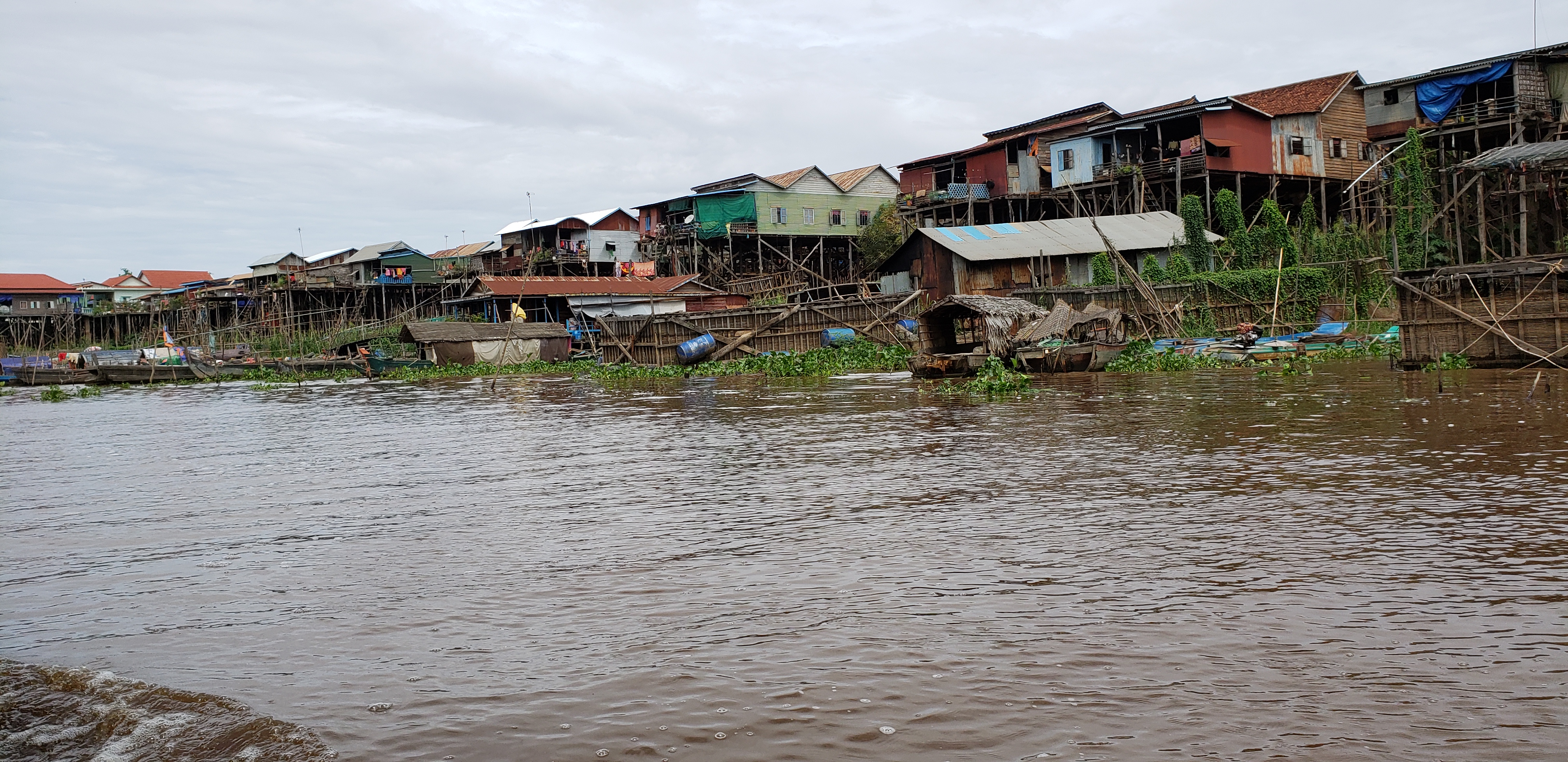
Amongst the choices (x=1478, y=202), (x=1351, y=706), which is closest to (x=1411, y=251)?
(x=1478, y=202)

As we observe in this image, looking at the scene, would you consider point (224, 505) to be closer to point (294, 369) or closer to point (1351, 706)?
point (1351, 706)

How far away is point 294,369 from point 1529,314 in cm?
4259

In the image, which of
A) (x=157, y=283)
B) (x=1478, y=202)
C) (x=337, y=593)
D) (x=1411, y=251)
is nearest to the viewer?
(x=337, y=593)

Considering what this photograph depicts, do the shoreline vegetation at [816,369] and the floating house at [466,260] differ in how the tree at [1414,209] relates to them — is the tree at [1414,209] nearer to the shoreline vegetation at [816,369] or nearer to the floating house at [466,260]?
the shoreline vegetation at [816,369]

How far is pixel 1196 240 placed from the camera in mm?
35406

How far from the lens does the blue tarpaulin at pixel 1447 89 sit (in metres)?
37.7

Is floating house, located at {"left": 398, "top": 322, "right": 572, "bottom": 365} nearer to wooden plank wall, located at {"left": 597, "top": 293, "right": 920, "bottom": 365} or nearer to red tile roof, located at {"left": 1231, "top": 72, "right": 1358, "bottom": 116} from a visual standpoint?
wooden plank wall, located at {"left": 597, "top": 293, "right": 920, "bottom": 365}

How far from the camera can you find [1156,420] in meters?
14.5

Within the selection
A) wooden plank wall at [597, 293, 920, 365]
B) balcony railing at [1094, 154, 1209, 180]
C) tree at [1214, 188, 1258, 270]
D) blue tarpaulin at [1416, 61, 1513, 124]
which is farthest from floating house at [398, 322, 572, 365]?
blue tarpaulin at [1416, 61, 1513, 124]

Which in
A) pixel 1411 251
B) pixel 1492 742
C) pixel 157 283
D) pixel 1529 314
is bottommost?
pixel 1492 742

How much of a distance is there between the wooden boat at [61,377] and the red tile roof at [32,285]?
32339 millimetres

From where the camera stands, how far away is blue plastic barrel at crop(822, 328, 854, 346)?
109ft

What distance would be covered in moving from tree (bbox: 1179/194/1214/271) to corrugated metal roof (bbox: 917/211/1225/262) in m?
0.88

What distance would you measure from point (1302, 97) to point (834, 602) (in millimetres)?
44902
